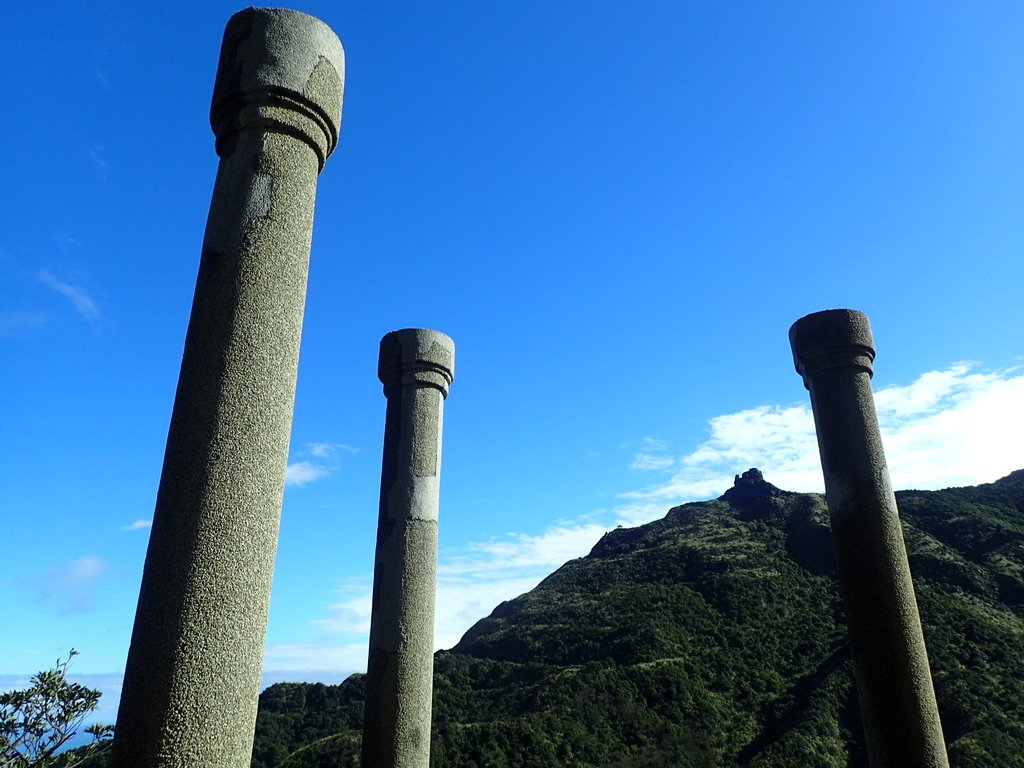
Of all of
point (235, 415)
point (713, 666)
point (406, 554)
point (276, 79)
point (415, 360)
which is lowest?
point (235, 415)

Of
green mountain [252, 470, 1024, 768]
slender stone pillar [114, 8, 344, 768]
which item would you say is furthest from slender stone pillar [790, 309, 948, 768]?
green mountain [252, 470, 1024, 768]

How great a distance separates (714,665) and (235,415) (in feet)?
92.0

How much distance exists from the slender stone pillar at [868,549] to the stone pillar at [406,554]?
3.25m

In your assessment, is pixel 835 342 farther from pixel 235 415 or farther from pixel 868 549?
pixel 235 415

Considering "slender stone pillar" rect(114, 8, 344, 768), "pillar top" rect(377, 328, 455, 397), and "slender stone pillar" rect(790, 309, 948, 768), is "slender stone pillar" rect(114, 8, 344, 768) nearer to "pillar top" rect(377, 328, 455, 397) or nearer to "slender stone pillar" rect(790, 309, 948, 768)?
"pillar top" rect(377, 328, 455, 397)

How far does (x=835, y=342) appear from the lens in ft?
20.9

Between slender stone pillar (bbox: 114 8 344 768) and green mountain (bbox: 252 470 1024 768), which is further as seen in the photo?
green mountain (bbox: 252 470 1024 768)

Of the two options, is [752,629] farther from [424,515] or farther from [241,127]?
[241,127]

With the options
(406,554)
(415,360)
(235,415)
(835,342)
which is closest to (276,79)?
(235,415)

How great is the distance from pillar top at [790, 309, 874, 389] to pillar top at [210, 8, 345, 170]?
438 cm

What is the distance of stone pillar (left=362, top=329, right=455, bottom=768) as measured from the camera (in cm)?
580

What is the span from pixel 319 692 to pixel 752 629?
1746cm

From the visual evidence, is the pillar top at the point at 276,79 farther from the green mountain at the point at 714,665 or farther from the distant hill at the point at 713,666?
the distant hill at the point at 713,666

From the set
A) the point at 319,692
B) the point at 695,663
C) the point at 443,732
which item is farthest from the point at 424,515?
the point at 319,692
